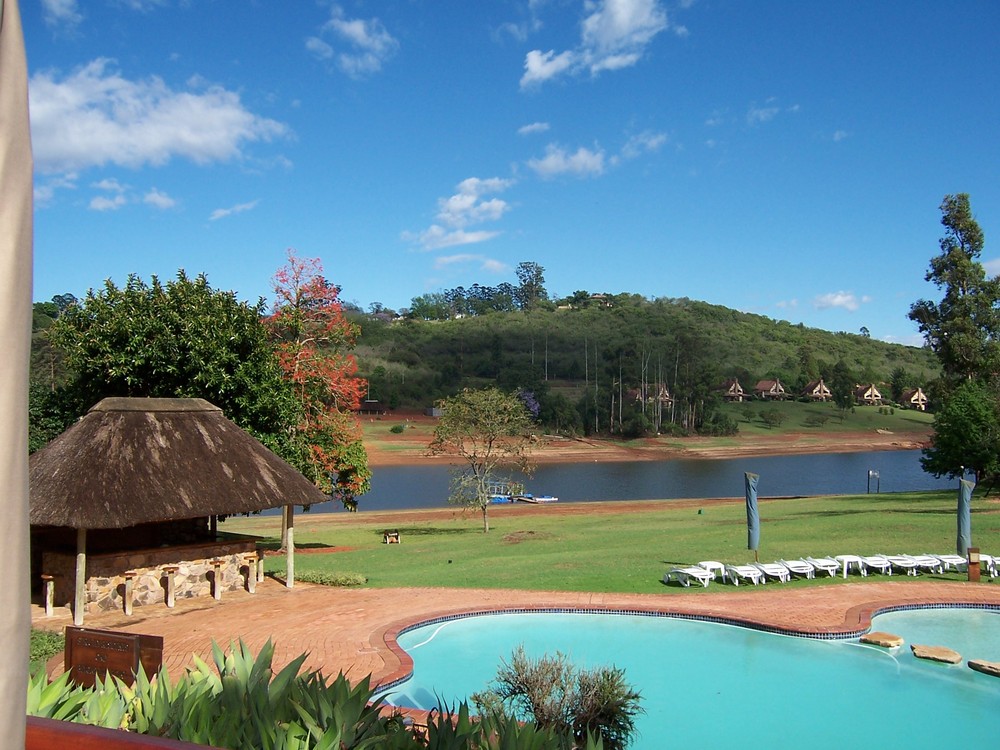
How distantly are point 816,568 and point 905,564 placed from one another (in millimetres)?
1850

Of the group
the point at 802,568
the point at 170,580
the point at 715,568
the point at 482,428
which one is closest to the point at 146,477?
the point at 170,580

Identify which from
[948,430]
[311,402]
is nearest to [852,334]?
[948,430]

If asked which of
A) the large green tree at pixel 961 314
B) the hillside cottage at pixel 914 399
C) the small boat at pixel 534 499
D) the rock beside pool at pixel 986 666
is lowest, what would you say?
the small boat at pixel 534 499

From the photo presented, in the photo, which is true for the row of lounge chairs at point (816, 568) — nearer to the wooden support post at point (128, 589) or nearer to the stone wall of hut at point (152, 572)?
the stone wall of hut at point (152, 572)

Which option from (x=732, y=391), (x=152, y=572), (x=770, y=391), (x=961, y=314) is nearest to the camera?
(x=152, y=572)

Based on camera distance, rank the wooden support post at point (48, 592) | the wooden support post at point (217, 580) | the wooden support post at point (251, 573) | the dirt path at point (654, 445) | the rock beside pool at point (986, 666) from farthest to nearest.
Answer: the dirt path at point (654, 445) → the wooden support post at point (251, 573) → the wooden support post at point (217, 580) → the wooden support post at point (48, 592) → the rock beside pool at point (986, 666)

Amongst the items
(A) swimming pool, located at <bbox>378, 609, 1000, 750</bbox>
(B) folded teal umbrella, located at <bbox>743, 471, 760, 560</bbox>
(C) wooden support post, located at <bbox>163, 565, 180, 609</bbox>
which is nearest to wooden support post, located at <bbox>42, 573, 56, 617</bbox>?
(C) wooden support post, located at <bbox>163, 565, 180, 609</bbox>

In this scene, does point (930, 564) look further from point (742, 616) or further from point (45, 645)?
point (45, 645)

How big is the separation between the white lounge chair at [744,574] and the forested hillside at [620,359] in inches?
2560

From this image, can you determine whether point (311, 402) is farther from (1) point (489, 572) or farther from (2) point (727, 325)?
(2) point (727, 325)

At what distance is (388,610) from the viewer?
43.5 feet

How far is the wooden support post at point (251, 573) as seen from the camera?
14773 millimetres

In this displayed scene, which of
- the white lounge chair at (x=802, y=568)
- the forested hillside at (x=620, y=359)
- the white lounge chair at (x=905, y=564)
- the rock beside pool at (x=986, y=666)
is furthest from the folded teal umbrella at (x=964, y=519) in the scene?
the forested hillside at (x=620, y=359)

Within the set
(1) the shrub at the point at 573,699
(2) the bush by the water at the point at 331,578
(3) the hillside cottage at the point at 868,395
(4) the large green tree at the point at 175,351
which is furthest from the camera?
(3) the hillside cottage at the point at 868,395
